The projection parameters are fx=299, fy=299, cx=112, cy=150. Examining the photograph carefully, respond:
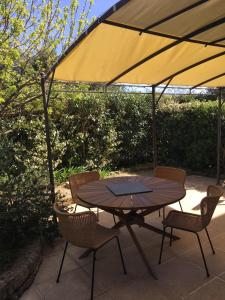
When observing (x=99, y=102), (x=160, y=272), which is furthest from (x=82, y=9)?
(x=160, y=272)

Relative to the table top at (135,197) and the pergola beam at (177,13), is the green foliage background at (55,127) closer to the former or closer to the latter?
the table top at (135,197)

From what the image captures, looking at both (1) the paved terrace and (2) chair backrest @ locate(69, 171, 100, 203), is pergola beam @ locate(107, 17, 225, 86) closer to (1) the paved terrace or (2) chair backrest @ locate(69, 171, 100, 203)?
(2) chair backrest @ locate(69, 171, 100, 203)

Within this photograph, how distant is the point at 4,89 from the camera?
5273 mm

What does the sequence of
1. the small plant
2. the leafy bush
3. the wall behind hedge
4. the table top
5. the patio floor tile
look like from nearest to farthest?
the patio floor tile
the table top
the leafy bush
the small plant
the wall behind hedge

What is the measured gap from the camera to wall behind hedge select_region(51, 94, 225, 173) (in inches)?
310

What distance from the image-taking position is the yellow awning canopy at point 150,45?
9.95 feet

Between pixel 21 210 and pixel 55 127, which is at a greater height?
pixel 55 127

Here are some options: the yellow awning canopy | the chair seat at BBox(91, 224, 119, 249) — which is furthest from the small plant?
the chair seat at BBox(91, 224, 119, 249)

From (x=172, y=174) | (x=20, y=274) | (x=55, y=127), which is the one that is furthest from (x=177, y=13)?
(x=55, y=127)

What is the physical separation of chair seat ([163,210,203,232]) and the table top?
33cm

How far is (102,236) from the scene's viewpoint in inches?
127

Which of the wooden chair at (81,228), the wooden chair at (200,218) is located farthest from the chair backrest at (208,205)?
the wooden chair at (81,228)

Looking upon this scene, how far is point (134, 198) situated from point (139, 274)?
0.84 metres

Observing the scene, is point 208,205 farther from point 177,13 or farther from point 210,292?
point 177,13
